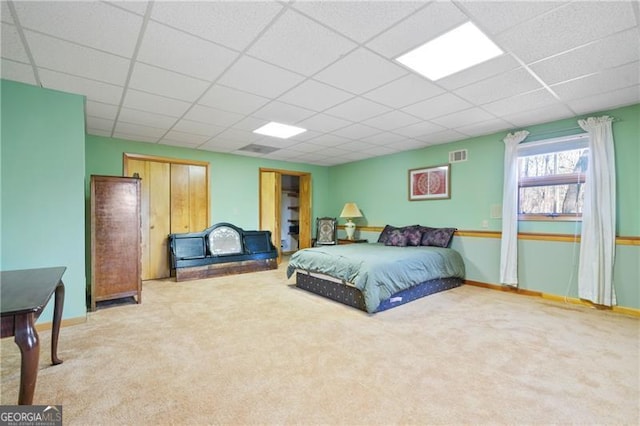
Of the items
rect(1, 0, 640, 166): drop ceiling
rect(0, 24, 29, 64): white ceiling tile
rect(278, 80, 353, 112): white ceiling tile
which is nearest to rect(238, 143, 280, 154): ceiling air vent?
rect(1, 0, 640, 166): drop ceiling

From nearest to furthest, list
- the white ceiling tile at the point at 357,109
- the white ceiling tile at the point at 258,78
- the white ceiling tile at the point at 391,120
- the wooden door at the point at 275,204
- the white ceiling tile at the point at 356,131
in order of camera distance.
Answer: the white ceiling tile at the point at 258,78 < the white ceiling tile at the point at 357,109 < the white ceiling tile at the point at 391,120 < the white ceiling tile at the point at 356,131 < the wooden door at the point at 275,204

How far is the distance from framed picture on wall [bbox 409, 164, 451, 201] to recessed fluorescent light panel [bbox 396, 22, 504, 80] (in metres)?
2.82

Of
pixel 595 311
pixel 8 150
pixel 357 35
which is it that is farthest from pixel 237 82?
pixel 595 311

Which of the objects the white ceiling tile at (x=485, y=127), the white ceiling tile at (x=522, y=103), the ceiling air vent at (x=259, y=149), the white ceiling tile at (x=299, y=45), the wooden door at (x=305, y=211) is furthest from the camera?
the wooden door at (x=305, y=211)

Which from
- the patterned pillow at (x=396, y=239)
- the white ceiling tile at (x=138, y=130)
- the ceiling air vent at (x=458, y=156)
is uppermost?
the white ceiling tile at (x=138, y=130)

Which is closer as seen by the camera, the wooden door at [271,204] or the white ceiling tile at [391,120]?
the white ceiling tile at [391,120]

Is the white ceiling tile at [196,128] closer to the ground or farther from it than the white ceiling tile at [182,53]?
closer to the ground

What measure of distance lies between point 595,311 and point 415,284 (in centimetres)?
205

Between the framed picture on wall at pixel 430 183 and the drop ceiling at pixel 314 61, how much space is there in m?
1.16

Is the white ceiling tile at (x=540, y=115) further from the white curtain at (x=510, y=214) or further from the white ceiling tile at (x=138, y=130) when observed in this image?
the white ceiling tile at (x=138, y=130)

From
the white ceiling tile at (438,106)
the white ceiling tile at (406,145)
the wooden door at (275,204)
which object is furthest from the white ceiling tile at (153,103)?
the white ceiling tile at (406,145)

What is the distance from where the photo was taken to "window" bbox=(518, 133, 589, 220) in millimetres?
3793

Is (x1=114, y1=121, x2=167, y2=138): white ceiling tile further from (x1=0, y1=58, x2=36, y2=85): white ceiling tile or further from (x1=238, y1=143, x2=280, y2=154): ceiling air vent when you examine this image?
(x1=238, y1=143, x2=280, y2=154): ceiling air vent

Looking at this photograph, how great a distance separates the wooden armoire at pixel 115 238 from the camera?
11.6 feet
